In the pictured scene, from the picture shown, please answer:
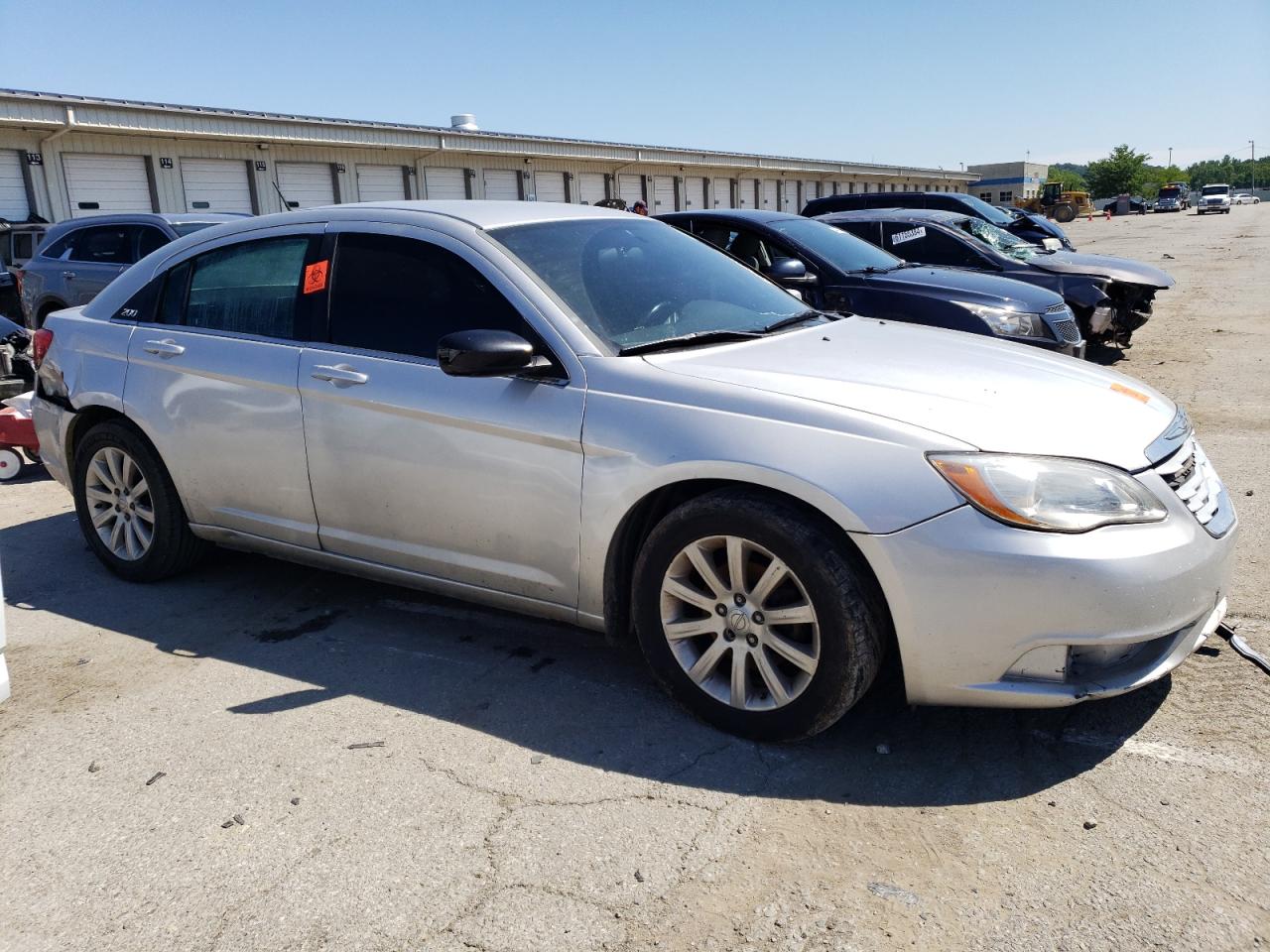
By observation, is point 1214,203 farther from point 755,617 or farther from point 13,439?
point 755,617

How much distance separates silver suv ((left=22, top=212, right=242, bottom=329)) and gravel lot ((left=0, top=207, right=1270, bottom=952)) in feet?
24.3

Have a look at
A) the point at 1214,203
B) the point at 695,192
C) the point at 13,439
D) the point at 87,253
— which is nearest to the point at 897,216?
the point at 13,439

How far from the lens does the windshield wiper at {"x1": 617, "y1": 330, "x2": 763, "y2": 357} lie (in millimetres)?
3533

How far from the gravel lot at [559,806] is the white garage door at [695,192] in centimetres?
3838

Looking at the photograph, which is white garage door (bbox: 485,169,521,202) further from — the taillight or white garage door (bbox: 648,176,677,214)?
the taillight

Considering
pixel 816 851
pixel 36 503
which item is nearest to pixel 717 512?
pixel 816 851

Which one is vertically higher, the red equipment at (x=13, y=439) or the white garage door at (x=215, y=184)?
the white garage door at (x=215, y=184)

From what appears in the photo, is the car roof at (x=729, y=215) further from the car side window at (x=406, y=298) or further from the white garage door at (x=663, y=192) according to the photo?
the white garage door at (x=663, y=192)

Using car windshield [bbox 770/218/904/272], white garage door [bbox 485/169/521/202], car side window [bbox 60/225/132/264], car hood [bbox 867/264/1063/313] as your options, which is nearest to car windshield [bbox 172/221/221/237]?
car side window [bbox 60/225/132/264]

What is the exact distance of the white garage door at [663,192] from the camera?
39.3 metres

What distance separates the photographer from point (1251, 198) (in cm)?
11850

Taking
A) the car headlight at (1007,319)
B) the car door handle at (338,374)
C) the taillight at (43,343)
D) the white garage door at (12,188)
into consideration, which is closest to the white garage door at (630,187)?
the white garage door at (12,188)

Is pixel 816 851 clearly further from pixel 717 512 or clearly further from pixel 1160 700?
pixel 1160 700

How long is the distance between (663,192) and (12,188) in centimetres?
2376
